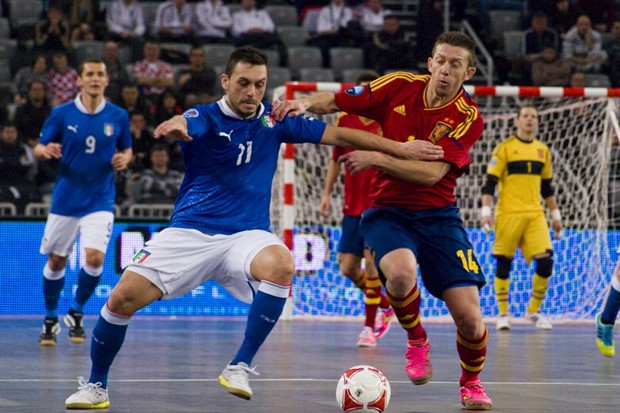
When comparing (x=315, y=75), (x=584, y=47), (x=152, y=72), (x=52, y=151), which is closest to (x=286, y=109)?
(x=52, y=151)

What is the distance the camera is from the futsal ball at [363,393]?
6312 millimetres

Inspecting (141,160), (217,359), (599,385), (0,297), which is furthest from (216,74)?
(599,385)

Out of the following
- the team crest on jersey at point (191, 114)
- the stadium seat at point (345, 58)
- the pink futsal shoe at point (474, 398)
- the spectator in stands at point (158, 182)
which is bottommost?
the pink futsal shoe at point (474, 398)

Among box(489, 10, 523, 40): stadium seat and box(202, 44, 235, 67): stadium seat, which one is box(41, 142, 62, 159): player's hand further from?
box(489, 10, 523, 40): stadium seat

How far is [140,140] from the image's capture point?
16047 mm

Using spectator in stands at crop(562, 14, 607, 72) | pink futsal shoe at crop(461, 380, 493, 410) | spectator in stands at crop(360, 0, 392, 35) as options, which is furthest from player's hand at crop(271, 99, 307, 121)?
Result: spectator in stands at crop(562, 14, 607, 72)

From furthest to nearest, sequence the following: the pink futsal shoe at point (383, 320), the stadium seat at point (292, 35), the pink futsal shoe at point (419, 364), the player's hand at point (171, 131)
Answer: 1. the stadium seat at point (292, 35)
2. the pink futsal shoe at point (383, 320)
3. the pink futsal shoe at point (419, 364)
4. the player's hand at point (171, 131)

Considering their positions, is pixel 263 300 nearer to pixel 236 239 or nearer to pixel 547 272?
pixel 236 239

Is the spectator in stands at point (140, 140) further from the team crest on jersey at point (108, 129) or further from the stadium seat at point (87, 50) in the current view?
the team crest on jersey at point (108, 129)

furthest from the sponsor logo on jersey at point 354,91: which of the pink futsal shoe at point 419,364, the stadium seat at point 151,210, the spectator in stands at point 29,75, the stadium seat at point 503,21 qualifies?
the stadium seat at point 503,21

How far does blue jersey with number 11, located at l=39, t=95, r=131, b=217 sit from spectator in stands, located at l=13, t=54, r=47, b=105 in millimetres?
6073

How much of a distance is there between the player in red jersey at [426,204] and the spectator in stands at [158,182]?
799 centimetres

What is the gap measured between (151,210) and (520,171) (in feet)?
14.5

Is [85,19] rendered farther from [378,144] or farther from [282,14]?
[378,144]
